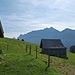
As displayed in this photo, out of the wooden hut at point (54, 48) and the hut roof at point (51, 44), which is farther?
the hut roof at point (51, 44)

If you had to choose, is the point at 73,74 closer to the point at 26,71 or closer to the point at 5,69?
the point at 26,71

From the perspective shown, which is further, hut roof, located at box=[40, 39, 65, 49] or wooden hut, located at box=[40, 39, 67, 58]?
→ hut roof, located at box=[40, 39, 65, 49]

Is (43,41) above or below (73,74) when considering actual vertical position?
above

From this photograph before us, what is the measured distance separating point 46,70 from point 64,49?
43143mm

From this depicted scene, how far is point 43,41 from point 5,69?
45.9 metres

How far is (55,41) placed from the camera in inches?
3017

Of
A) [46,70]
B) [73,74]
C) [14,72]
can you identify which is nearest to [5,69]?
[14,72]

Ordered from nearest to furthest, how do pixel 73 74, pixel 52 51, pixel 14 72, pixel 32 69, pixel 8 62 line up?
pixel 14 72 → pixel 32 69 → pixel 8 62 → pixel 73 74 → pixel 52 51

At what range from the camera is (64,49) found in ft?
246

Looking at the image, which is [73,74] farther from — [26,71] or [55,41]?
[55,41]

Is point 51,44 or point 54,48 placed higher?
point 51,44

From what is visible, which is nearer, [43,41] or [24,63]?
[24,63]

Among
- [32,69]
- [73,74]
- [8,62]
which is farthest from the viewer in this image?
[73,74]

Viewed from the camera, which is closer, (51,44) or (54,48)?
(54,48)
